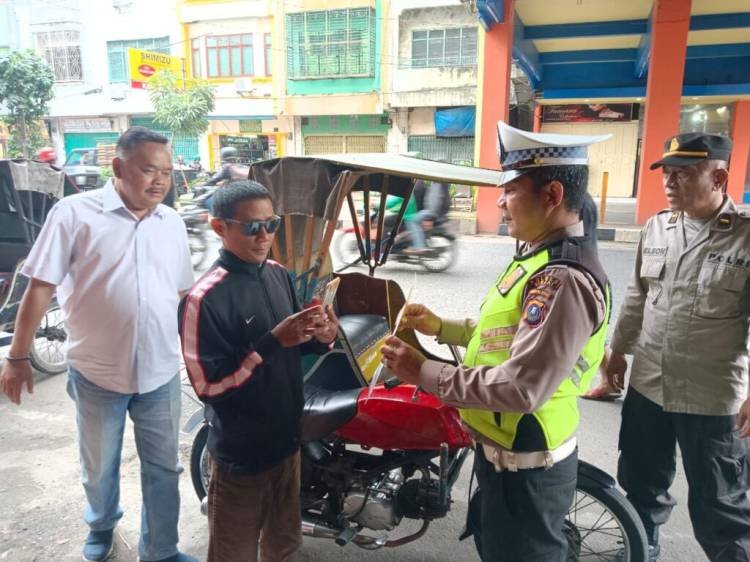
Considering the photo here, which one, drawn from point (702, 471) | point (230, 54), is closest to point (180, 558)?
point (702, 471)

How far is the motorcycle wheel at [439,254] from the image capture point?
25.9 ft

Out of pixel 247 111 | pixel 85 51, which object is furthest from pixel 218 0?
pixel 85 51

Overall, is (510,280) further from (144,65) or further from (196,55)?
(196,55)

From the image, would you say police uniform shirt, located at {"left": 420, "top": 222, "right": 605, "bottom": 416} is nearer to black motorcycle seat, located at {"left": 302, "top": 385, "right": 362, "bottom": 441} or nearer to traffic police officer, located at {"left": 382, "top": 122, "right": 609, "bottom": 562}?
traffic police officer, located at {"left": 382, "top": 122, "right": 609, "bottom": 562}

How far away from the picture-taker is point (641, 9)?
12039mm

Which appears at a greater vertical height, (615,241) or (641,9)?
(641,9)

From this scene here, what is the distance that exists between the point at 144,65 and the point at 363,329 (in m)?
20.8

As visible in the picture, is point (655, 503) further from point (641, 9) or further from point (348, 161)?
point (641, 9)

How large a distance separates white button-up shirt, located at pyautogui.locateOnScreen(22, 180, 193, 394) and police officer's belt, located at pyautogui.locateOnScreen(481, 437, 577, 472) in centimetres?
141

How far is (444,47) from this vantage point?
771 inches

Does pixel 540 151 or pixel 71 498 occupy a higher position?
pixel 540 151

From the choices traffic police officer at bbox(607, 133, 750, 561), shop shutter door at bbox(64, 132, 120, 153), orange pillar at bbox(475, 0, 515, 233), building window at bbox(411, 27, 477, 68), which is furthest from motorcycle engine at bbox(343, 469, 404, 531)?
shop shutter door at bbox(64, 132, 120, 153)

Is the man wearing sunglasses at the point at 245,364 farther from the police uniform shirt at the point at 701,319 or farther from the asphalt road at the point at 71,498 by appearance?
the police uniform shirt at the point at 701,319

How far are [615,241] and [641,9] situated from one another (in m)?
5.31
